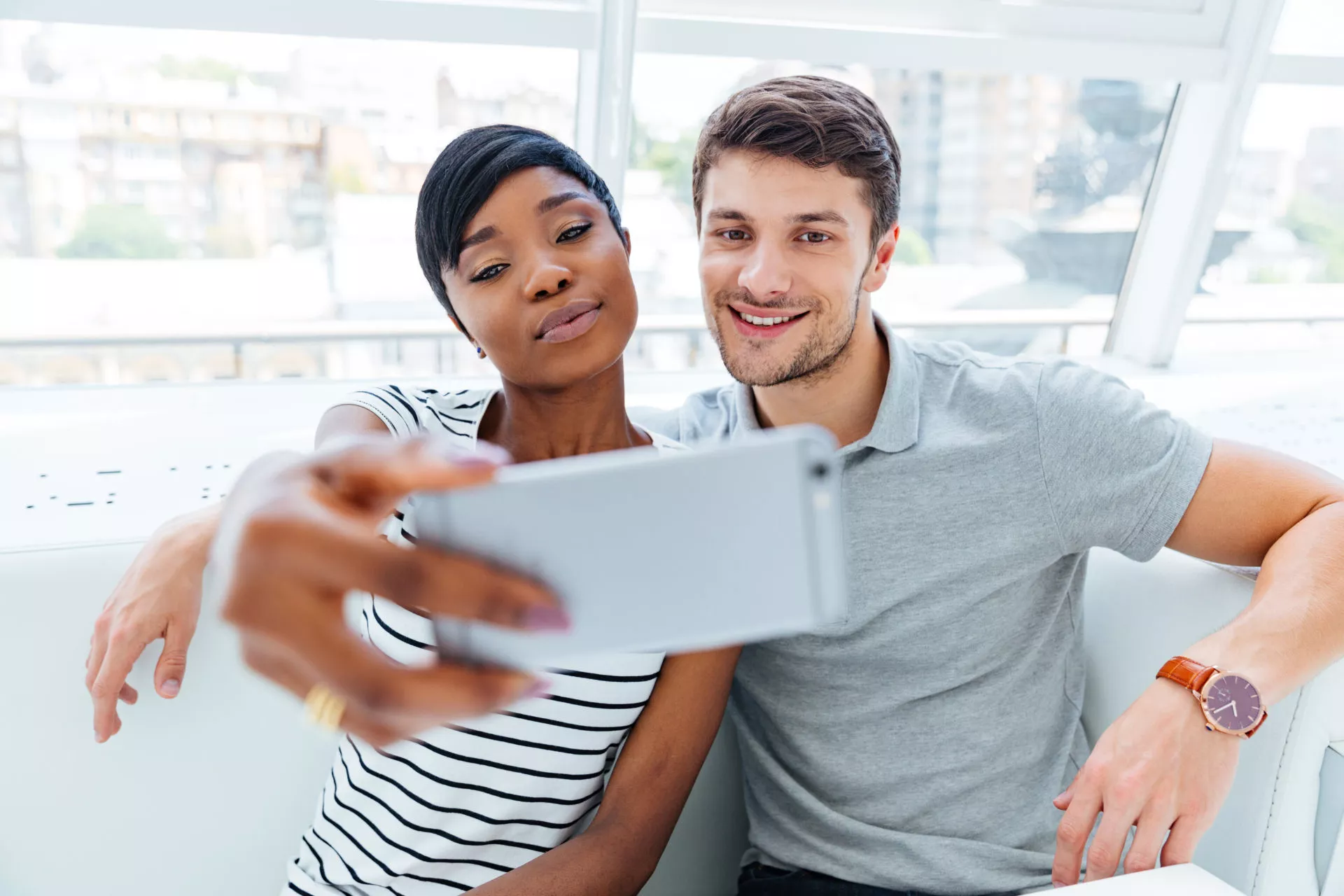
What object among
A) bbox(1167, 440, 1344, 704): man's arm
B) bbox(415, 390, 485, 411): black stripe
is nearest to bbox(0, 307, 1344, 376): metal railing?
bbox(1167, 440, 1344, 704): man's arm

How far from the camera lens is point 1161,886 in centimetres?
83

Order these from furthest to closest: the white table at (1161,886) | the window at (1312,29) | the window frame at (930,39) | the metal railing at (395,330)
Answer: the window at (1312,29)
the metal railing at (395,330)
the window frame at (930,39)
the white table at (1161,886)

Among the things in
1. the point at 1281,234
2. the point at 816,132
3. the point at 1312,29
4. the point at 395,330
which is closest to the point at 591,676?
the point at 816,132

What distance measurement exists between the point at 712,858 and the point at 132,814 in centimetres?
76

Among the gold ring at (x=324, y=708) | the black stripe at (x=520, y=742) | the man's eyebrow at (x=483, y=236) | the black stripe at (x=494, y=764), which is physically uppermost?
the man's eyebrow at (x=483, y=236)

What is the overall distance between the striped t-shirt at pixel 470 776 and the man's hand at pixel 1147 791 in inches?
17.5

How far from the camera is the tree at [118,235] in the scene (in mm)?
1996

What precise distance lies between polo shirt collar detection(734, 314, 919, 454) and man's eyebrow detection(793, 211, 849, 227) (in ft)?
0.57

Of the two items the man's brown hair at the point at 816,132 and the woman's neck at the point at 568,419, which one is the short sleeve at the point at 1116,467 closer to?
the man's brown hair at the point at 816,132

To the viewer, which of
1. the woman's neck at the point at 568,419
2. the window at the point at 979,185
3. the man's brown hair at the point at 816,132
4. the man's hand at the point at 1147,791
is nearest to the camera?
the man's hand at the point at 1147,791

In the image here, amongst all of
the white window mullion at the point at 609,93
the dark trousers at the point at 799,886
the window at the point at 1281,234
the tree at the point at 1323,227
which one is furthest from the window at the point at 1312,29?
the dark trousers at the point at 799,886

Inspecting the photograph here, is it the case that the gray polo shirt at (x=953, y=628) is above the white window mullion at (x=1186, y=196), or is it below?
below

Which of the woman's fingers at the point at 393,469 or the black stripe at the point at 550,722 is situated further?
the black stripe at the point at 550,722

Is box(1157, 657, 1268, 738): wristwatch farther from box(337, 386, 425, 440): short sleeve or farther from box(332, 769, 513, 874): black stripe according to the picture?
box(337, 386, 425, 440): short sleeve
